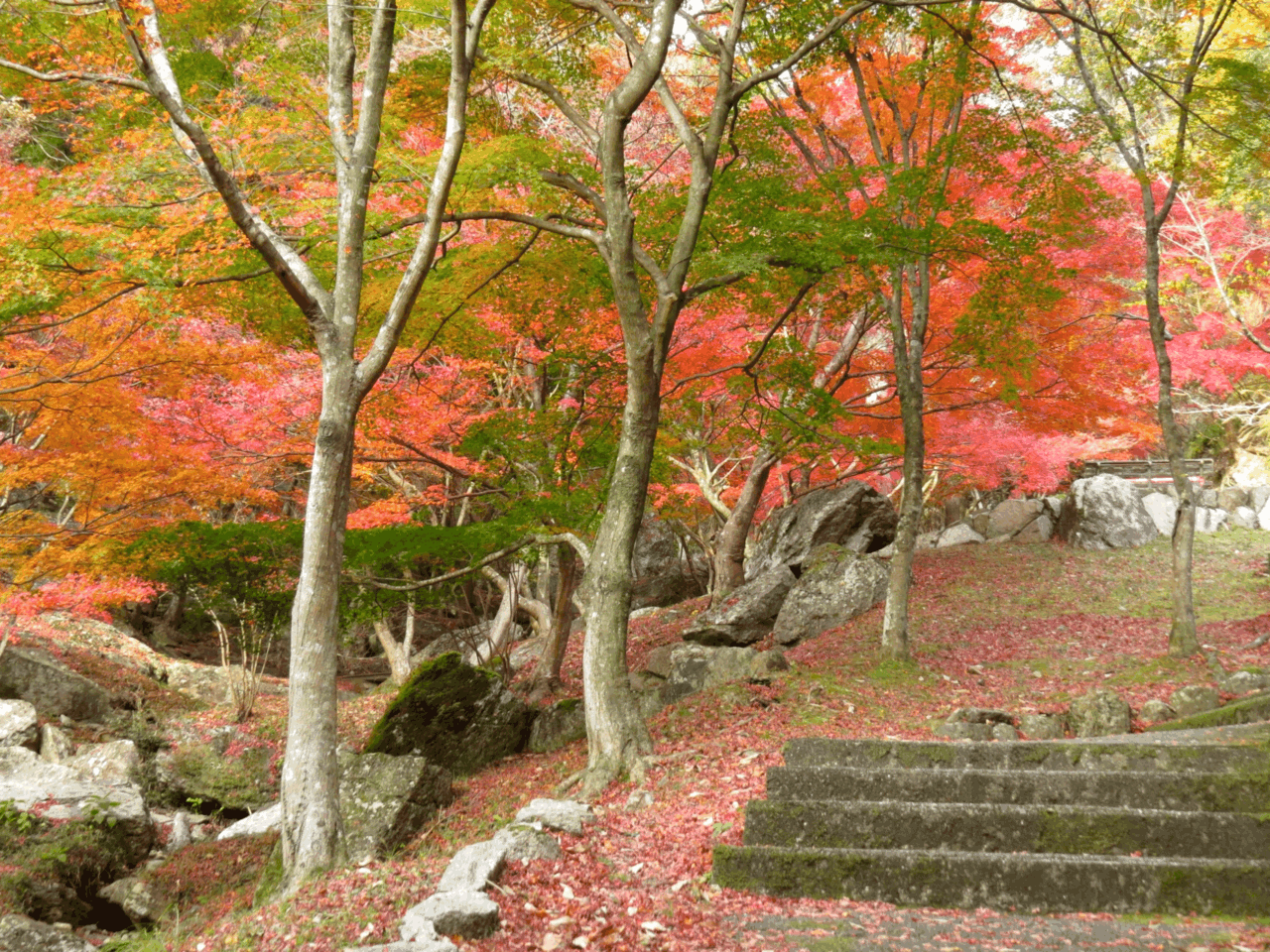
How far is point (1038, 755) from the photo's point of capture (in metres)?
5.80

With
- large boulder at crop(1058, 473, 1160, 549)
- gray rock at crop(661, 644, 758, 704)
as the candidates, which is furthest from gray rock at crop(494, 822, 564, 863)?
large boulder at crop(1058, 473, 1160, 549)

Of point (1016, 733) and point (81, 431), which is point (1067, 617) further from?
point (81, 431)

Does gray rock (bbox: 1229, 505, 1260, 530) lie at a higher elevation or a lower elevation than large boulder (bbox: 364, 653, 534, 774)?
higher

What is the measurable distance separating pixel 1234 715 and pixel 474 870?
224 inches

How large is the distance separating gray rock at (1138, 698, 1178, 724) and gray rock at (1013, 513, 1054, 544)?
395 inches

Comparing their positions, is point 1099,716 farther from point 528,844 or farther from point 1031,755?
point 528,844

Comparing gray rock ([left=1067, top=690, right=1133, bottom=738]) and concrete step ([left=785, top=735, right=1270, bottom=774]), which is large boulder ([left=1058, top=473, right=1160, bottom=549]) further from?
concrete step ([left=785, top=735, right=1270, bottom=774])

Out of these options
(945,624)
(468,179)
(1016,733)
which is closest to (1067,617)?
(945,624)

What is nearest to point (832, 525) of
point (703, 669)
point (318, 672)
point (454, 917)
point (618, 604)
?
point (703, 669)

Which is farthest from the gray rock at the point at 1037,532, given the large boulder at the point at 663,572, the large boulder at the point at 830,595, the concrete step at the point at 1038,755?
the concrete step at the point at 1038,755

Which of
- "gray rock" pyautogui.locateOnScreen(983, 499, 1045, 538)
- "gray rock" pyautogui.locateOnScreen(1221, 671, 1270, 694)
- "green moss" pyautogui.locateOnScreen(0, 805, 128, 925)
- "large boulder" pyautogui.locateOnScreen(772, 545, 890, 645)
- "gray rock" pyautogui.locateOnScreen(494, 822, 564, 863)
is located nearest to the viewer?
"gray rock" pyautogui.locateOnScreen(494, 822, 564, 863)

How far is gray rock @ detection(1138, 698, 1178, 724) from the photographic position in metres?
7.81

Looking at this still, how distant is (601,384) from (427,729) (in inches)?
171

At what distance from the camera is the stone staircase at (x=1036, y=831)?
A: 4.24 m
